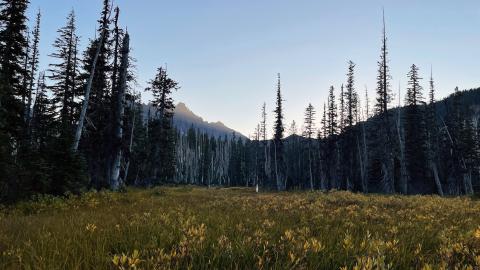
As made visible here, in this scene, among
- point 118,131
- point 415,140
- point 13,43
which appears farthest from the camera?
point 415,140

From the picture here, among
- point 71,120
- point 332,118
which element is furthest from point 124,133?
point 332,118

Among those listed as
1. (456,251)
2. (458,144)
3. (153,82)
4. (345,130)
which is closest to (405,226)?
(456,251)

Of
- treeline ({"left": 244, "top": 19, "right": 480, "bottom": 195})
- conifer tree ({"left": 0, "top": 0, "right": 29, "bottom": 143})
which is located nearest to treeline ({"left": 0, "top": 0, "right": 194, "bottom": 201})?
conifer tree ({"left": 0, "top": 0, "right": 29, "bottom": 143})

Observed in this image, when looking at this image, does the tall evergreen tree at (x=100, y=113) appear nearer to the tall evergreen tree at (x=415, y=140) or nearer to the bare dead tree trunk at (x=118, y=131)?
the bare dead tree trunk at (x=118, y=131)

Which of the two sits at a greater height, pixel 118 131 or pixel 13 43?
pixel 13 43

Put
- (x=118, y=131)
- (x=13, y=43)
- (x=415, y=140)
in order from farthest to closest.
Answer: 1. (x=415, y=140)
2. (x=13, y=43)
3. (x=118, y=131)

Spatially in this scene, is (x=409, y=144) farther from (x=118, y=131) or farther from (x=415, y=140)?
(x=118, y=131)

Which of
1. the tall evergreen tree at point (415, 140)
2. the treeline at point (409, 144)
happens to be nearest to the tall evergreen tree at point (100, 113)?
the treeline at point (409, 144)

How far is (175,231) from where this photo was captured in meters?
5.10

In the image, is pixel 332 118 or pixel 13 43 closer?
pixel 13 43

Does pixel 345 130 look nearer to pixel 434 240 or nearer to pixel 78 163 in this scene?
pixel 78 163

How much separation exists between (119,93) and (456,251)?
20280mm

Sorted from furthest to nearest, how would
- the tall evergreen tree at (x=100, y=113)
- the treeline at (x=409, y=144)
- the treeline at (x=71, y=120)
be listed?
the treeline at (x=409, y=144) → the tall evergreen tree at (x=100, y=113) → the treeline at (x=71, y=120)

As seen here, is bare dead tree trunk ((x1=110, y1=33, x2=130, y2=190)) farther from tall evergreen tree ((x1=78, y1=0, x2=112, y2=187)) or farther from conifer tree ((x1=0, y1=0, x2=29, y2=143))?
conifer tree ((x1=0, y1=0, x2=29, y2=143))
